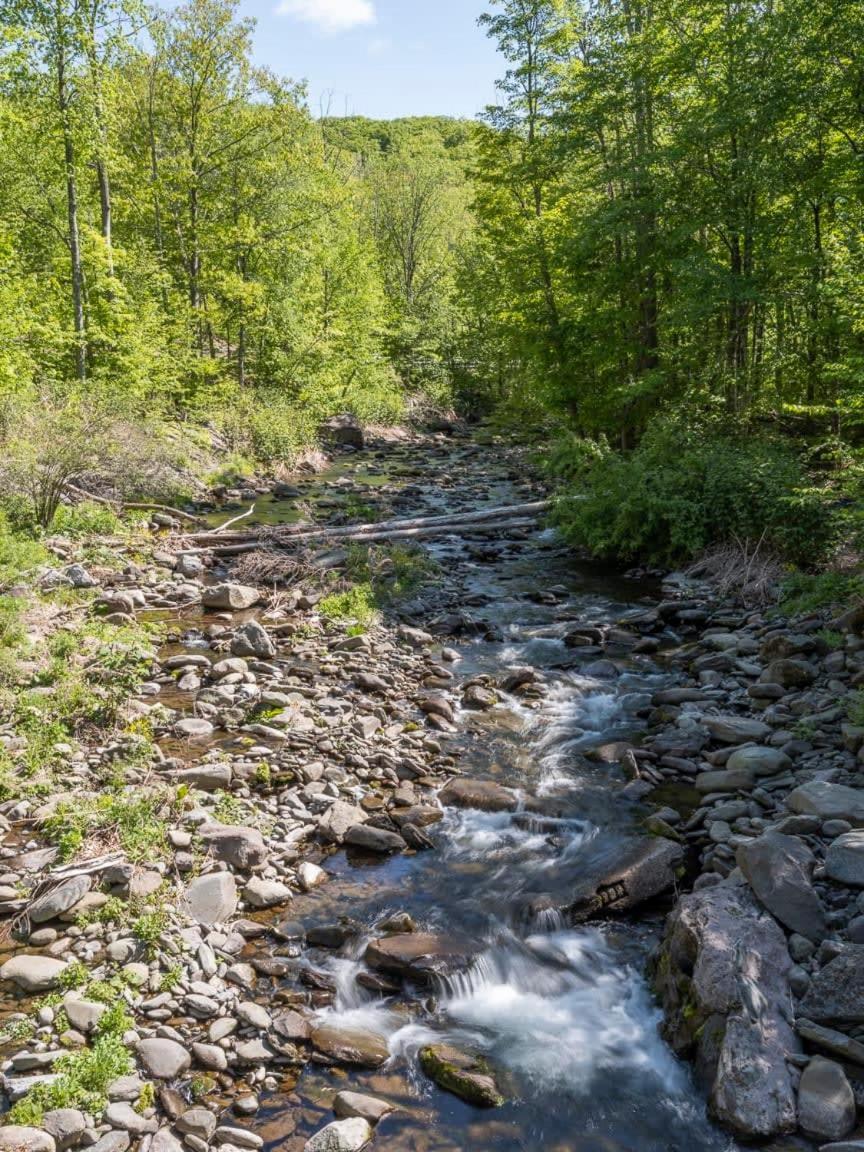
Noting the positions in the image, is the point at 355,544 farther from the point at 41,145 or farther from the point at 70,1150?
the point at 41,145

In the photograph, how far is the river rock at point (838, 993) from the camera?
4.28 metres

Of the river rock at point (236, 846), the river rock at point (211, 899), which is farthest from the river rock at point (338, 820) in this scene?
the river rock at point (211, 899)

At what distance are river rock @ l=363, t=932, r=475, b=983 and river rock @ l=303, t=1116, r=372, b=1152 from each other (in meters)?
1.19

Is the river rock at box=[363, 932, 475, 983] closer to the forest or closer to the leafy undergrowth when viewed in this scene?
the leafy undergrowth

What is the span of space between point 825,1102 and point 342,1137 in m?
2.47

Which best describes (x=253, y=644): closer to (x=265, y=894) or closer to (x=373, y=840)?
(x=373, y=840)

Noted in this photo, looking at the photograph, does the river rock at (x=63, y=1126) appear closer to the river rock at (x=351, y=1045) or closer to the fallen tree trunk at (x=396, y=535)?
the river rock at (x=351, y=1045)

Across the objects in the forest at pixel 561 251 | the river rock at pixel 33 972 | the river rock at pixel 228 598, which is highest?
the forest at pixel 561 251

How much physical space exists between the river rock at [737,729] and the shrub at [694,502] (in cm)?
399

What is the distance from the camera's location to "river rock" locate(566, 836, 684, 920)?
5.95m

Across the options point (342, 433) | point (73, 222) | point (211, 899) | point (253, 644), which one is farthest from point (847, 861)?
point (342, 433)

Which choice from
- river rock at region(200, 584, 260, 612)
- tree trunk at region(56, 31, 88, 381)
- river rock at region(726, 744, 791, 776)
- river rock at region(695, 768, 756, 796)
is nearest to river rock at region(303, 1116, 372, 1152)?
river rock at region(695, 768, 756, 796)

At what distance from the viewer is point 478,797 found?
292 inches

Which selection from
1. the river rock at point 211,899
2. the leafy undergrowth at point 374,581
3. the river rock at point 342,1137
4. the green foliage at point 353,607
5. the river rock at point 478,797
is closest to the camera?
the river rock at point 342,1137
